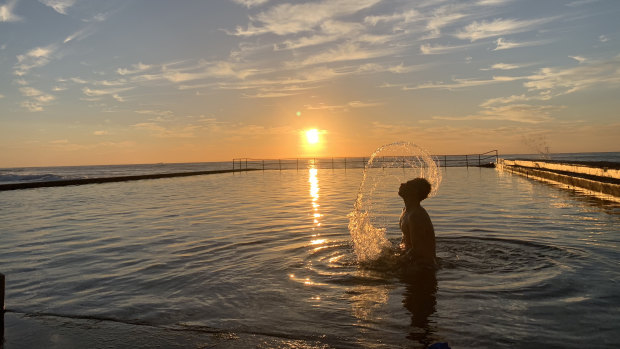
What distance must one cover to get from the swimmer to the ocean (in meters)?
0.34

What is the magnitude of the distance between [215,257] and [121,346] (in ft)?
14.0

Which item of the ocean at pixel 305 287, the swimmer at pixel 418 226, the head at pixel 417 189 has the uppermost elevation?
the head at pixel 417 189

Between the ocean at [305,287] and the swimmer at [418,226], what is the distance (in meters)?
0.34

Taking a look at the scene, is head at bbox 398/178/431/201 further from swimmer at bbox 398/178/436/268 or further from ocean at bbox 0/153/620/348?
ocean at bbox 0/153/620/348

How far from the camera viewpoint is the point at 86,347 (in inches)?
170

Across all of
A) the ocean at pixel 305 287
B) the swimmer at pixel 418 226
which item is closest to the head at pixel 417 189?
the swimmer at pixel 418 226

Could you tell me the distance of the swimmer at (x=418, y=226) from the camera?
6.83 m

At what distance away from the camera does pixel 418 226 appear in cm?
679

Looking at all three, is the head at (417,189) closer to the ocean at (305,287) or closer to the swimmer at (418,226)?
the swimmer at (418,226)

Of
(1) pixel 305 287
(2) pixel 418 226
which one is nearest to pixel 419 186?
(2) pixel 418 226

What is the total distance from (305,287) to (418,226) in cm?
192

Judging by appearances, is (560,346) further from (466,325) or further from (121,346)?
(121,346)

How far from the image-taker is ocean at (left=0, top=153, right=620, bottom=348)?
4.50 m

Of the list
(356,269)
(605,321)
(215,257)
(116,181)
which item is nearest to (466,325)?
(605,321)
